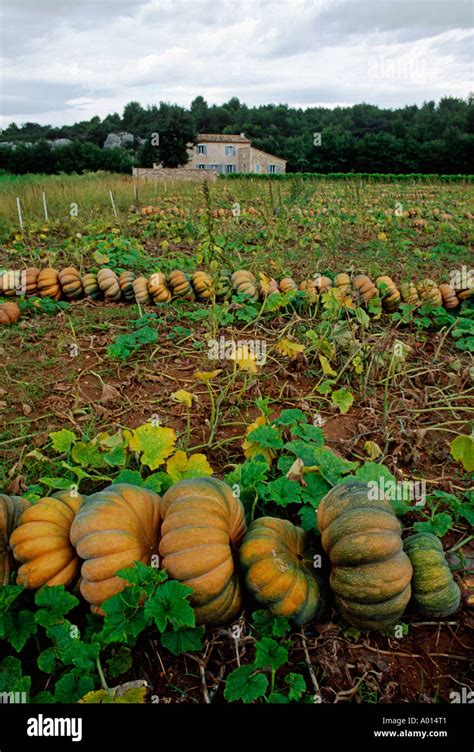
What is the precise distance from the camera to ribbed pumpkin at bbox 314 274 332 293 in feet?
17.1

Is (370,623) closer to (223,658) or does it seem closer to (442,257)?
(223,658)

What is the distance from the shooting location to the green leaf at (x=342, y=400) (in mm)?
3428

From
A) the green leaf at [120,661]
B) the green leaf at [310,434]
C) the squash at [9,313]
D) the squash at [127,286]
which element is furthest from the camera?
the squash at [127,286]

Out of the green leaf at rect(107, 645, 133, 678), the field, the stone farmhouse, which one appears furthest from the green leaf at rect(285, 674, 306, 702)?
the stone farmhouse

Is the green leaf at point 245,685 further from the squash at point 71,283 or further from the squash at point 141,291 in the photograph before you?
the squash at point 71,283

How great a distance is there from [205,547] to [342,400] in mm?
1894

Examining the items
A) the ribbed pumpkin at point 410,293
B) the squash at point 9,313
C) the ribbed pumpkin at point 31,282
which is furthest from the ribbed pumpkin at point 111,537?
the ribbed pumpkin at point 31,282

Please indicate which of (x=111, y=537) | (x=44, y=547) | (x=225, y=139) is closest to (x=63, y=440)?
(x=44, y=547)

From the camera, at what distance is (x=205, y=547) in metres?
1.82

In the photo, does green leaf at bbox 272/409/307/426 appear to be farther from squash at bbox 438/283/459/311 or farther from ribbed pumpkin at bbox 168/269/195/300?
squash at bbox 438/283/459/311

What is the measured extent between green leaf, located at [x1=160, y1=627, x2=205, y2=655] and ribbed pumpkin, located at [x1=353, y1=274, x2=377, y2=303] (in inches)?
165

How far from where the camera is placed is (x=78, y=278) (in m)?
6.00

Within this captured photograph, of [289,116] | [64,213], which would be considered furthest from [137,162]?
[64,213]

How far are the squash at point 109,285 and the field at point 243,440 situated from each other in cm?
14
